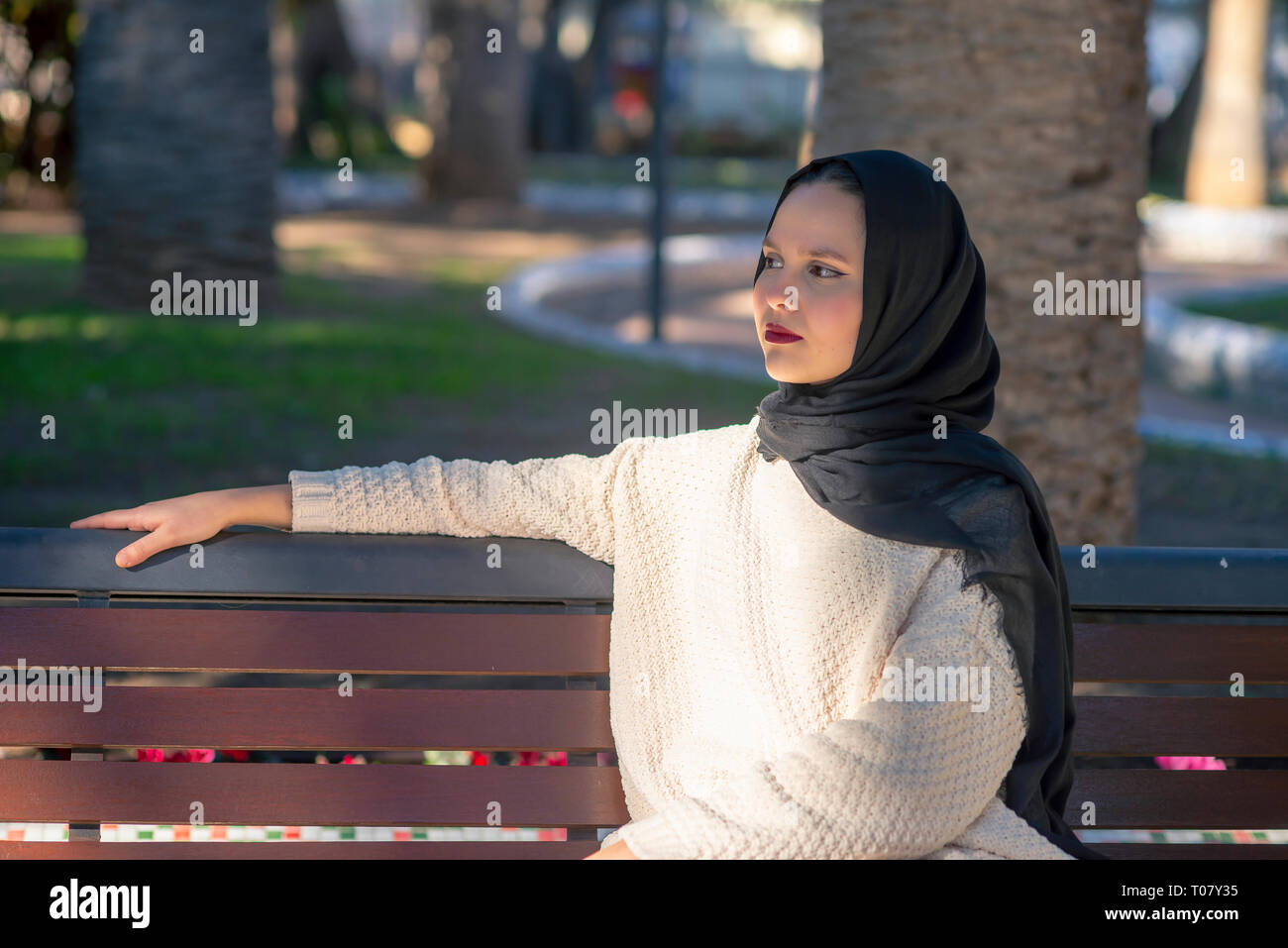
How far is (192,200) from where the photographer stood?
9.96m

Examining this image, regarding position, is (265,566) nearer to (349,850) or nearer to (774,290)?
(349,850)

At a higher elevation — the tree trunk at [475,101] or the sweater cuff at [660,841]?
the tree trunk at [475,101]

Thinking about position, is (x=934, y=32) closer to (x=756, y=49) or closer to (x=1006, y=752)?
(x=1006, y=752)

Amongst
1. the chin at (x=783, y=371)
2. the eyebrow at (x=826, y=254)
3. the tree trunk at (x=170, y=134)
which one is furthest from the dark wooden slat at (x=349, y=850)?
the tree trunk at (x=170, y=134)

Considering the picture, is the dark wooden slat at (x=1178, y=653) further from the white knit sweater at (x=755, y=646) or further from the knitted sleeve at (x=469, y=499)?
the knitted sleeve at (x=469, y=499)

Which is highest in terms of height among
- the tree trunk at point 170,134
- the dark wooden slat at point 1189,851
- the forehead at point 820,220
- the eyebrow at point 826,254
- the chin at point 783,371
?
the tree trunk at point 170,134

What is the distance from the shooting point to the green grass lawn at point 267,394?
690 centimetres

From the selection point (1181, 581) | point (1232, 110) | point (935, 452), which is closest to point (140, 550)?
point (935, 452)

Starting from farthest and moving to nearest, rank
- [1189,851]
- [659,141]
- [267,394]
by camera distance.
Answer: [659,141] → [267,394] → [1189,851]

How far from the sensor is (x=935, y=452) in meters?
2.45

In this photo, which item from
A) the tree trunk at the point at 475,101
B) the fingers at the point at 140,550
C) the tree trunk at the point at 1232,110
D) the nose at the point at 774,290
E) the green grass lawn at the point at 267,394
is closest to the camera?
the nose at the point at 774,290

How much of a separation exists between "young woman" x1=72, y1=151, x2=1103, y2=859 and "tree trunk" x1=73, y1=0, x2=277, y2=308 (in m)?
7.65

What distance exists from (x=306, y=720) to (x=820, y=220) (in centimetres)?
124
